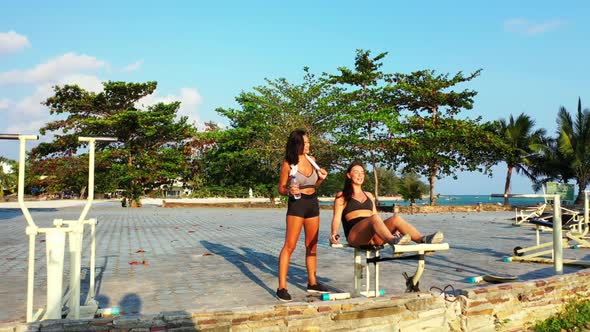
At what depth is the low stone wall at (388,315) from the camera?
3.32 meters

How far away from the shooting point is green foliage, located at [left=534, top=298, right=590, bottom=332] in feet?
15.1

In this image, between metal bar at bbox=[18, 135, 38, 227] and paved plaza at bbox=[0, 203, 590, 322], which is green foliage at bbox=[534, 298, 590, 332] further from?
metal bar at bbox=[18, 135, 38, 227]

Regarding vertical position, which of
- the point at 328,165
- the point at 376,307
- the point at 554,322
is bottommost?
the point at 554,322

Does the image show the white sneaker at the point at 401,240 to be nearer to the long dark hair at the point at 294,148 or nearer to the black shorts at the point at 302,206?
the black shorts at the point at 302,206

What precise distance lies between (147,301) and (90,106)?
101 ft

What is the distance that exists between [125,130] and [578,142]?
30.5m

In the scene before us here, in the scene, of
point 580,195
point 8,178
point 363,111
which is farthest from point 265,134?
point 8,178

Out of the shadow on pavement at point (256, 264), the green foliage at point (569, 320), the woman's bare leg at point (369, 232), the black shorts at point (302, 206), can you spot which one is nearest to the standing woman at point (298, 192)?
the black shorts at point (302, 206)

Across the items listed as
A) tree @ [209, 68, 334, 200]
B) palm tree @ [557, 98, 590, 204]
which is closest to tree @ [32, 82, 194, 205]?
tree @ [209, 68, 334, 200]

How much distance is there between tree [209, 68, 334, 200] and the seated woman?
82.7ft

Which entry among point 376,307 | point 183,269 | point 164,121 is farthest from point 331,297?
point 164,121

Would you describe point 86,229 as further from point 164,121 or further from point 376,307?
point 164,121

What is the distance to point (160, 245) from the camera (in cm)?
962

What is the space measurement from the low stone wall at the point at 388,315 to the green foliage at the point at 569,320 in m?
0.07
